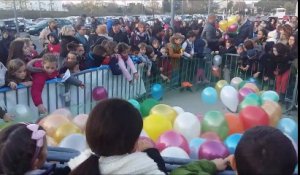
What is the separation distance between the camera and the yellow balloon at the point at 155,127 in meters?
4.37

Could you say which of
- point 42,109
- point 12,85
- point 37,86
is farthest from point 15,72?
point 42,109

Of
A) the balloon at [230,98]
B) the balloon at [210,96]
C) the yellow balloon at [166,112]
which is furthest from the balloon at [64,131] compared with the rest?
the balloon at [210,96]

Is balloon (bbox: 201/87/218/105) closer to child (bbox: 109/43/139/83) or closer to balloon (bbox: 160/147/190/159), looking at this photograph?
child (bbox: 109/43/139/83)

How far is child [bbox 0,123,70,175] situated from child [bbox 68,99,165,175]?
279 millimetres

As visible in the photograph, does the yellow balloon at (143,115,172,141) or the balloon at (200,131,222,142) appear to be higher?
the yellow balloon at (143,115,172,141)

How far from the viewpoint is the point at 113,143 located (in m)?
1.90

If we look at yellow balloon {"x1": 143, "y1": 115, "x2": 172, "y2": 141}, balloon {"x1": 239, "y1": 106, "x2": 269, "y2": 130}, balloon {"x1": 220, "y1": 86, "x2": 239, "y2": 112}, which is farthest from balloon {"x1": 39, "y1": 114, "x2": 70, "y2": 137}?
balloon {"x1": 220, "y1": 86, "x2": 239, "y2": 112}

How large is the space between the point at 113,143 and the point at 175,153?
1651 millimetres

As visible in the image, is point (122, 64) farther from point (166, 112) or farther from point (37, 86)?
point (166, 112)

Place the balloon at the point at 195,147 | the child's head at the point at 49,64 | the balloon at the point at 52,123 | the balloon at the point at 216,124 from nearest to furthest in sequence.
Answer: the balloon at the point at 195,147 → the balloon at the point at 52,123 → the balloon at the point at 216,124 → the child's head at the point at 49,64

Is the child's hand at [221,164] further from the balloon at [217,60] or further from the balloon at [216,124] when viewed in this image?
the balloon at [217,60]

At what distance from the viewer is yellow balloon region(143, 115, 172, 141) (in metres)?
4.37

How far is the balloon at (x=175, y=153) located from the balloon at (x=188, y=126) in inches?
34.2

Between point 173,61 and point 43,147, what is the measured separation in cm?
730
